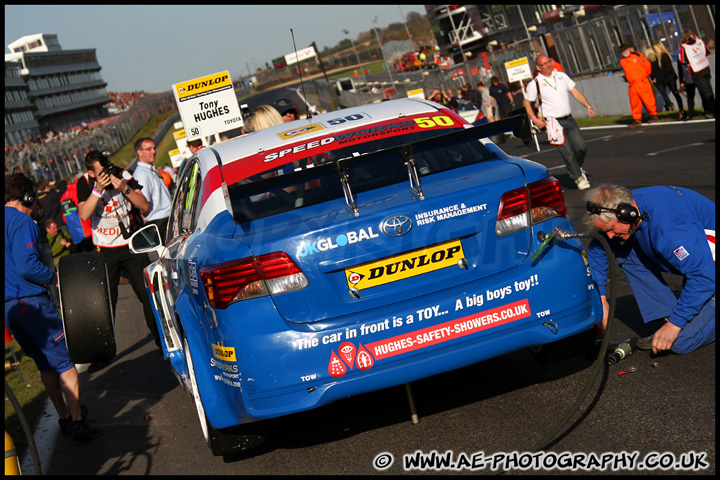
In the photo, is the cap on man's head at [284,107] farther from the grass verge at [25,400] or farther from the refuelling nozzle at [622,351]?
the refuelling nozzle at [622,351]

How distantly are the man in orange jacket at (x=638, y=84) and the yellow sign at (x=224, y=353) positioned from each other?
57.0ft

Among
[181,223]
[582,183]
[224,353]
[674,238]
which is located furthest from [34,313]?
[582,183]

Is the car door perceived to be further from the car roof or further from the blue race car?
the blue race car

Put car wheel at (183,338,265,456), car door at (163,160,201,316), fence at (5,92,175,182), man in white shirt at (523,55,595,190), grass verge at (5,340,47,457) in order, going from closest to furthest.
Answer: car wheel at (183,338,265,456), car door at (163,160,201,316), grass verge at (5,340,47,457), man in white shirt at (523,55,595,190), fence at (5,92,175,182)

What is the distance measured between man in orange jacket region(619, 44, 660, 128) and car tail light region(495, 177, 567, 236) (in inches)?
651

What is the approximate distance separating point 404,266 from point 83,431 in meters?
3.01

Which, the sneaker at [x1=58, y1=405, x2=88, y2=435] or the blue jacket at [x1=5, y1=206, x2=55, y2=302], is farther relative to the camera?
the sneaker at [x1=58, y1=405, x2=88, y2=435]

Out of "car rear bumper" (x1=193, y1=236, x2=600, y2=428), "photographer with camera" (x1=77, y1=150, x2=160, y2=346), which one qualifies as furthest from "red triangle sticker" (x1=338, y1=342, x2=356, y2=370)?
"photographer with camera" (x1=77, y1=150, x2=160, y2=346)

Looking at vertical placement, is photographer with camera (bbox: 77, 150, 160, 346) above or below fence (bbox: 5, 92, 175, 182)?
below

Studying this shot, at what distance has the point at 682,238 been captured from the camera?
4.92 metres

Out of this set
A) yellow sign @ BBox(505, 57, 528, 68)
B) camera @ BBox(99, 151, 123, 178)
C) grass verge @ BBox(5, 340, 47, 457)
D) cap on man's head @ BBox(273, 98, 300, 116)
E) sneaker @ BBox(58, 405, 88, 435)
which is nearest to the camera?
sneaker @ BBox(58, 405, 88, 435)

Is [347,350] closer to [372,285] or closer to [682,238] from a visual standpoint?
[372,285]

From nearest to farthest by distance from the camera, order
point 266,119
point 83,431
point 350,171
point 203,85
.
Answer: point 350,171 → point 83,431 → point 266,119 → point 203,85

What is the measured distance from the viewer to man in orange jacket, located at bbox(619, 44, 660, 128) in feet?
66.5
